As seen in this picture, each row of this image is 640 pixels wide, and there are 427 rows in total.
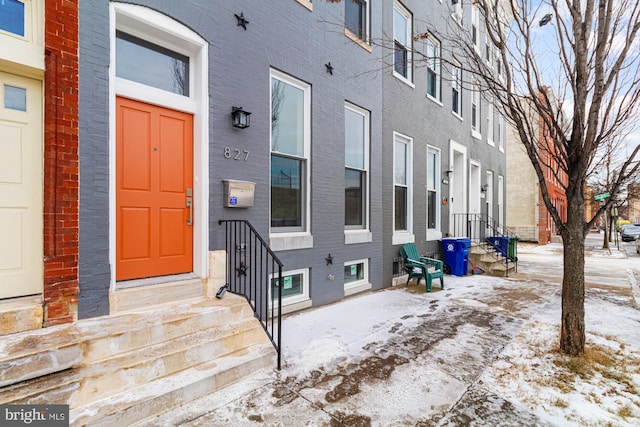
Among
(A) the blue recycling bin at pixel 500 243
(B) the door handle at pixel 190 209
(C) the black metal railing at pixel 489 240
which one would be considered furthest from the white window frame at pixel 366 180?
(A) the blue recycling bin at pixel 500 243

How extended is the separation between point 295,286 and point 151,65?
11.5 ft

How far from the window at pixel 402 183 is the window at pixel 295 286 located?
9.81 ft

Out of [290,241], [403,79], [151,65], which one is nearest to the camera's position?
[151,65]

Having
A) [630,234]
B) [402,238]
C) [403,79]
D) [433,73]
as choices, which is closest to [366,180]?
[402,238]

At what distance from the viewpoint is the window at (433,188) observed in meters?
8.68

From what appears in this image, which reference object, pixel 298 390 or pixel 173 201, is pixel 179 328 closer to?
pixel 298 390

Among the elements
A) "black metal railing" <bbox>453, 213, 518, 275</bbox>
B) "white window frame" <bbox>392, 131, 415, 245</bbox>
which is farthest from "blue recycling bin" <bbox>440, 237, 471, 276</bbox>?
"white window frame" <bbox>392, 131, 415, 245</bbox>

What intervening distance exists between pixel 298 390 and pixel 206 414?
0.77m

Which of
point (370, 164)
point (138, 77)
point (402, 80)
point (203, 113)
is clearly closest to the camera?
point (138, 77)

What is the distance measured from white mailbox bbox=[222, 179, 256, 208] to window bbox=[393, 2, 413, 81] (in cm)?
486

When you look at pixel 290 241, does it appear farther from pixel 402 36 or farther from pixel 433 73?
pixel 433 73

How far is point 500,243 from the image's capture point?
989 cm

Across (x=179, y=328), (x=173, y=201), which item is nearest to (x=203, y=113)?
(x=173, y=201)

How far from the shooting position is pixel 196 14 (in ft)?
12.4
